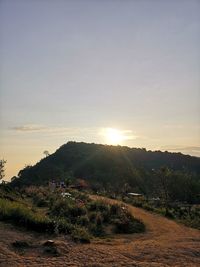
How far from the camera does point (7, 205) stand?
16500mm

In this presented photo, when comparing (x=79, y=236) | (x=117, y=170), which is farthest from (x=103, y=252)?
(x=117, y=170)

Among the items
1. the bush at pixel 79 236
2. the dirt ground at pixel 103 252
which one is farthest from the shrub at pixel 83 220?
the bush at pixel 79 236

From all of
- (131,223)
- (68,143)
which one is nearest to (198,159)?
(68,143)

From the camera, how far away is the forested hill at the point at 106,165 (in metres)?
74.5

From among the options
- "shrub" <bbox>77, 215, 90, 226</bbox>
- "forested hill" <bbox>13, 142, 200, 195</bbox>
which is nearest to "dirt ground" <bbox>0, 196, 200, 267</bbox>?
"shrub" <bbox>77, 215, 90, 226</bbox>

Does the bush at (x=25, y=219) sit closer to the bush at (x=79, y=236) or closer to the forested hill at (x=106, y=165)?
the bush at (x=79, y=236)

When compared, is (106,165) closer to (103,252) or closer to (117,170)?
(117,170)

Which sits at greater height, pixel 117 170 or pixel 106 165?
pixel 106 165

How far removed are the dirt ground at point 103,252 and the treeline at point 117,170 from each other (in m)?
19.6

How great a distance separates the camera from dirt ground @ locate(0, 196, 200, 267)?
11.3m

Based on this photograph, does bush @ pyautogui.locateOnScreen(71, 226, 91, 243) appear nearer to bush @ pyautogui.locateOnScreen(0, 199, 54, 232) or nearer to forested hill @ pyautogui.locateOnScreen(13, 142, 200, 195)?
bush @ pyautogui.locateOnScreen(0, 199, 54, 232)

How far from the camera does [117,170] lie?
81500 millimetres

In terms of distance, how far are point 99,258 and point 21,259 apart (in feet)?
7.64

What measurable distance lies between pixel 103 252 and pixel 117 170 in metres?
68.7
